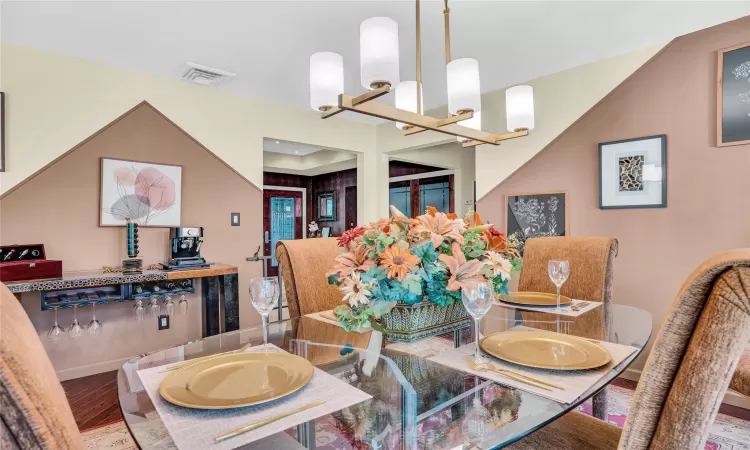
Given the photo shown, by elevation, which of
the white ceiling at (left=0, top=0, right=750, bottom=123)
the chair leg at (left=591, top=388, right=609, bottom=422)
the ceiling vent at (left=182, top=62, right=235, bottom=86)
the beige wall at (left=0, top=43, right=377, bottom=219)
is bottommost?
the chair leg at (left=591, top=388, right=609, bottom=422)

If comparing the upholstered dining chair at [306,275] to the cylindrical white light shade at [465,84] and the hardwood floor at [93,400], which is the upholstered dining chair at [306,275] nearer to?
the cylindrical white light shade at [465,84]

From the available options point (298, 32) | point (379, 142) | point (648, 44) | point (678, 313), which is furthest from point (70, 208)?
point (648, 44)

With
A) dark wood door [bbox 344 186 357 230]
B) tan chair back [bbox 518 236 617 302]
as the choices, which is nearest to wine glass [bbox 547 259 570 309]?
tan chair back [bbox 518 236 617 302]

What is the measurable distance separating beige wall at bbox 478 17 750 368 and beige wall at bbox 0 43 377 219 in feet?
9.09

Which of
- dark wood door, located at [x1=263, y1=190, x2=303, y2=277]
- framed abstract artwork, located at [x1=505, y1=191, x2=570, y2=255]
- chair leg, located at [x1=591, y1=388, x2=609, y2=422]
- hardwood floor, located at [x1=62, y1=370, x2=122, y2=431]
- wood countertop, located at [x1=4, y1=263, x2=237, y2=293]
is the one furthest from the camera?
dark wood door, located at [x1=263, y1=190, x2=303, y2=277]

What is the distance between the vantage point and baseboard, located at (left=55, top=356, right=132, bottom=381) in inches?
110

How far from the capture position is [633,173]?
2.82 meters

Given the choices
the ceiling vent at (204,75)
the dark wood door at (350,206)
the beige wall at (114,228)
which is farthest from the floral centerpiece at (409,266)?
the dark wood door at (350,206)

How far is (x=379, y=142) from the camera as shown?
15.5ft

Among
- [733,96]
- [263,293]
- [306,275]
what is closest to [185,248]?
[306,275]

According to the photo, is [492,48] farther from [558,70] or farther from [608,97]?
[608,97]

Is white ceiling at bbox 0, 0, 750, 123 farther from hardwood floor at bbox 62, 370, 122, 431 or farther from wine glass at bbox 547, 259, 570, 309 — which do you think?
hardwood floor at bbox 62, 370, 122, 431

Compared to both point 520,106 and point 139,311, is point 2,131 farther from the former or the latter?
point 520,106

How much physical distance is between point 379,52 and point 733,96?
2414 mm
